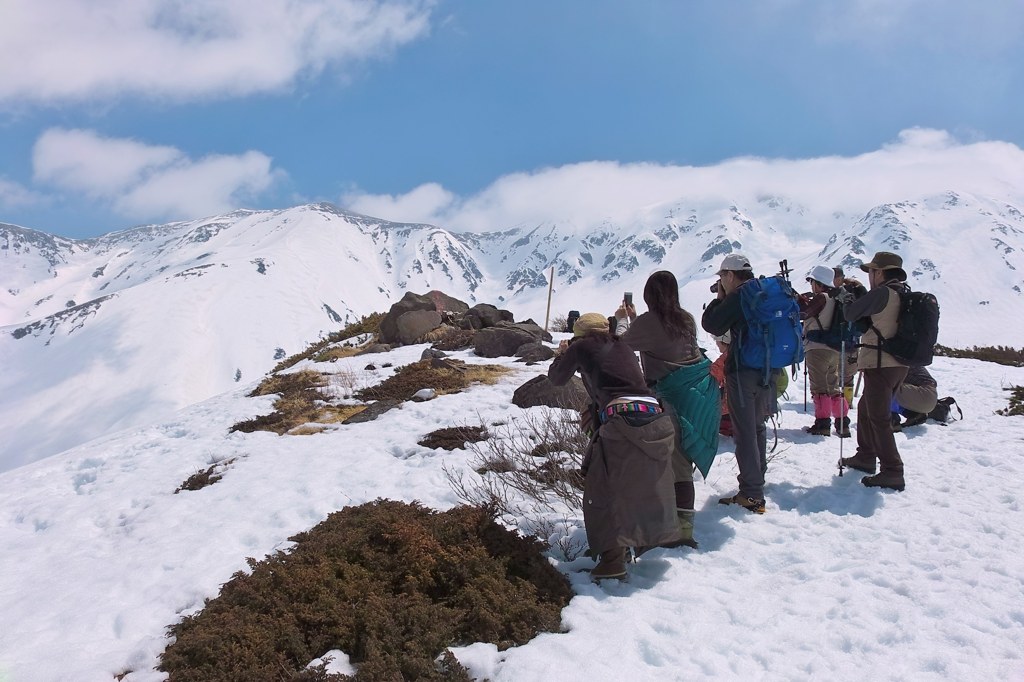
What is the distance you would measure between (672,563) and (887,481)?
3.09 m

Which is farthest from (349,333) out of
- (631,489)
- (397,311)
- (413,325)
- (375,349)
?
(631,489)

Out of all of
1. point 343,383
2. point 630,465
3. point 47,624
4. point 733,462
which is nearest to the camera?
point 630,465

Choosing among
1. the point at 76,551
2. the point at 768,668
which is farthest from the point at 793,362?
the point at 76,551

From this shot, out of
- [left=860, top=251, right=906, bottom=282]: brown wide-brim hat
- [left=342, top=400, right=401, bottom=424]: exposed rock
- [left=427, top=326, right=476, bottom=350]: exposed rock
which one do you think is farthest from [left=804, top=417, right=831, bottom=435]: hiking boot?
[left=427, top=326, right=476, bottom=350]: exposed rock

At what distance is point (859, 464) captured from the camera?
23.8ft

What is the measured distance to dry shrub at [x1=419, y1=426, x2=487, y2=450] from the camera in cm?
925

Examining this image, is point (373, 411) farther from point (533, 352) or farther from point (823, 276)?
point (823, 276)

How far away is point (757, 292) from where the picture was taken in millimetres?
6066

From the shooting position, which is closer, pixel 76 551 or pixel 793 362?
pixel 793 362

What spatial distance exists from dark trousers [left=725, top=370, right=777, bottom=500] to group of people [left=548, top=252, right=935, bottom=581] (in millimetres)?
11

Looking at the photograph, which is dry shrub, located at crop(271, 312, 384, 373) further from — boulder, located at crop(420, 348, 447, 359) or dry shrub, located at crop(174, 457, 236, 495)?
dry shrub, located at crop(174, 457, 236, 495)

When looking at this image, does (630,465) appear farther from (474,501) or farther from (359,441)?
(359,441)

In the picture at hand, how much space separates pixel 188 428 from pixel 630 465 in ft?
34.8

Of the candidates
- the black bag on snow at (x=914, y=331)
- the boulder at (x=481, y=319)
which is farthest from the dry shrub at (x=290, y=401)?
the black bag on snow at (x=914, y=331)
